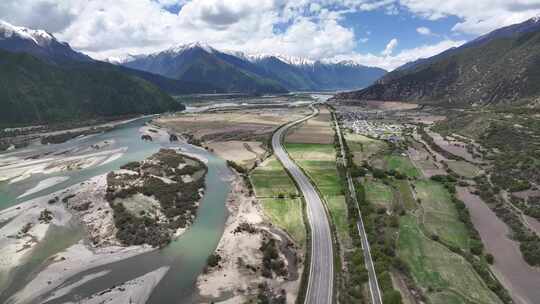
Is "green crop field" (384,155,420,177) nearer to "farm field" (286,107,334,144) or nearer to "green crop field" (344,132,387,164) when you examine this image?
"green crop field" (344,132,387,164)

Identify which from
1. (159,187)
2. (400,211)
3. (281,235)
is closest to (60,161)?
(159,187)

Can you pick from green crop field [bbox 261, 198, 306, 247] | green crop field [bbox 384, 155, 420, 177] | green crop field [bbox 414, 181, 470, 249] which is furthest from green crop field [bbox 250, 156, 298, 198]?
green crop field [bbox 384, 155, 420, 177]

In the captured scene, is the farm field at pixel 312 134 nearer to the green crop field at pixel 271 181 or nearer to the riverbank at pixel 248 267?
the green crop field at pixel 271 181

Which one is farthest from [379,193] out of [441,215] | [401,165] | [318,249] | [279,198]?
[318,249]

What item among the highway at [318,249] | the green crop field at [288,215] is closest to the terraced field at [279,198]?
the green crop field at [288,215]

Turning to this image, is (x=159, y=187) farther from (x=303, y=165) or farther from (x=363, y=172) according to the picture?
(x=363, y=172)

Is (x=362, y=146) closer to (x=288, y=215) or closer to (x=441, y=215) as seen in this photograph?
(x=441, y=215)
